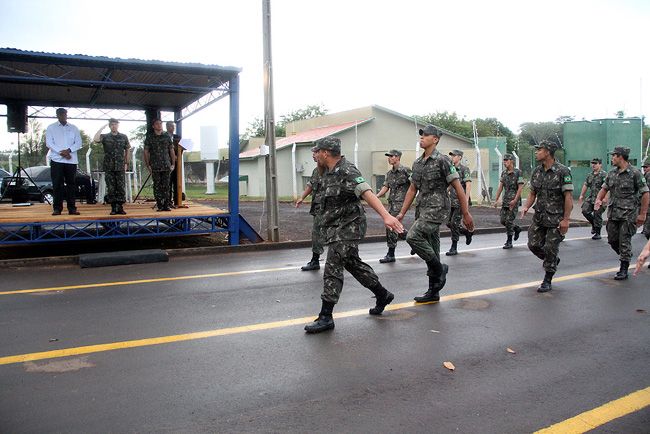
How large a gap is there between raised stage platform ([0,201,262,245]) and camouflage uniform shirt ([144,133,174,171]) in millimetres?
940

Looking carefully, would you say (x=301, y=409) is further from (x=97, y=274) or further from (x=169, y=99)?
(x=169, y=99)

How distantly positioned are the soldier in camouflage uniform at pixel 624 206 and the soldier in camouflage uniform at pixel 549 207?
4.87ft

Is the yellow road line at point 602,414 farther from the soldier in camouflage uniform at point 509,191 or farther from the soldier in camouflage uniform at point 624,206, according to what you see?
the soldier in camouflage uniform at point 509,191

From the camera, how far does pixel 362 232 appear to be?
5.22 meters

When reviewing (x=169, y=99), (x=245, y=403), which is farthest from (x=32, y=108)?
(x=245, y=403)

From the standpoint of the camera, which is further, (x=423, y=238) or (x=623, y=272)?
(x=623, y=272)

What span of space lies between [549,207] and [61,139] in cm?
842

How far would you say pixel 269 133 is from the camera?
11.3 meters

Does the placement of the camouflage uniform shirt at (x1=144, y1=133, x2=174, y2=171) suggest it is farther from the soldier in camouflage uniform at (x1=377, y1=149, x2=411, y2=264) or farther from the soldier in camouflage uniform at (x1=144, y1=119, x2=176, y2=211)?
the soldier in camouflage uniform at (x1=377, y1=149, x2=411, y2=264)

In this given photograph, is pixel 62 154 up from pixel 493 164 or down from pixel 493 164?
down

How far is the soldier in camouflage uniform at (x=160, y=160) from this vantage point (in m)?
11.0

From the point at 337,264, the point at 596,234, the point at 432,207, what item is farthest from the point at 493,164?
the point at 337,264

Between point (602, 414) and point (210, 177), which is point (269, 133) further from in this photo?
point (210, 177)

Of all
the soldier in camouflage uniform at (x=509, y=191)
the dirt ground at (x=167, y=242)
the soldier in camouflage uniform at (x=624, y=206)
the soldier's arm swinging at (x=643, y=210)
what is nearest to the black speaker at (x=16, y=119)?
the dirt ground at (x=167, y=242)
